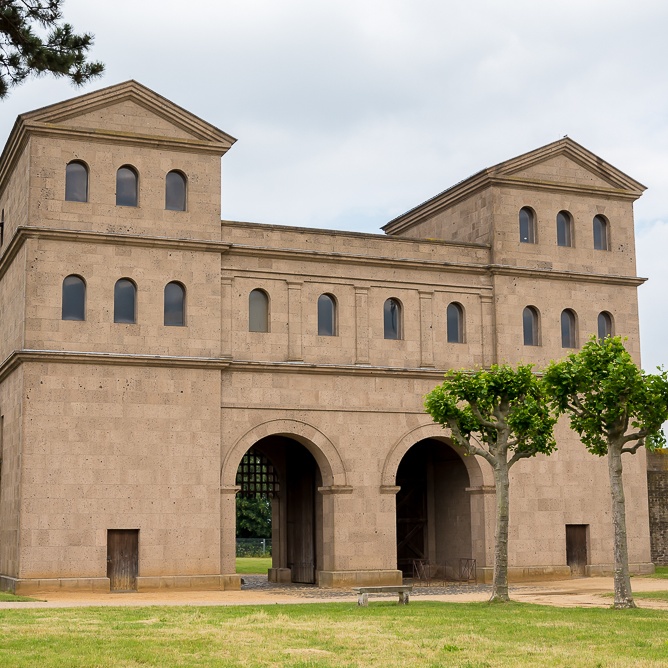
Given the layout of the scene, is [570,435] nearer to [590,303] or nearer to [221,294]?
[590,303]

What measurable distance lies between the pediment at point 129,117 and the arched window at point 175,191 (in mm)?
1202

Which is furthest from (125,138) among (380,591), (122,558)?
(380,591)

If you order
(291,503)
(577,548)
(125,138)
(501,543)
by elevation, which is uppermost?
(125,138)

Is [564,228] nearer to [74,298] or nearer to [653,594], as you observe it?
[653,594]

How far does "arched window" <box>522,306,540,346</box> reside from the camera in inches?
1641

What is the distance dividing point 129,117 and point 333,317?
9.29m

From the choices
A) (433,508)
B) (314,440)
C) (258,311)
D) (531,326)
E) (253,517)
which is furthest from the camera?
(253,517)

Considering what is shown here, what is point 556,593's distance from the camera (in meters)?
34.3

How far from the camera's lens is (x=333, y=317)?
39.5 metres

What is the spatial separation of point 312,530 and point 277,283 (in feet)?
30.3

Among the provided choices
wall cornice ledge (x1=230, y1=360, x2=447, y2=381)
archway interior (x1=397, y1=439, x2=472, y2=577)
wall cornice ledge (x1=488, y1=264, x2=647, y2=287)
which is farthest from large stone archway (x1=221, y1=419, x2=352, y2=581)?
wall cornice ledge (x1=488, y1=264, x2=647, y2=287)

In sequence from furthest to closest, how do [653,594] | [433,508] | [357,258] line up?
[433,508] < [357,258] < [653,594]

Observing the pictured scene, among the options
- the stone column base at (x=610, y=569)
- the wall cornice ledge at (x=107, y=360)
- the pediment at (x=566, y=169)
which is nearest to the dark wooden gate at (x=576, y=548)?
the stone column base at (x=610, y=569)

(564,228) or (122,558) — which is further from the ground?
(564,228)
